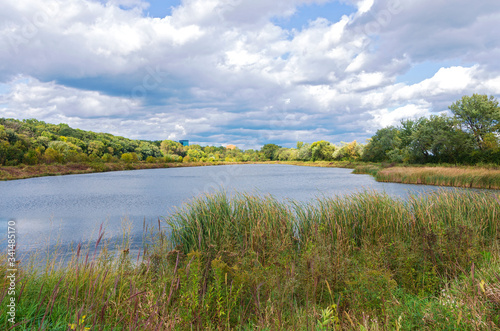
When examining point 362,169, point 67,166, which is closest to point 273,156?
point 362,169

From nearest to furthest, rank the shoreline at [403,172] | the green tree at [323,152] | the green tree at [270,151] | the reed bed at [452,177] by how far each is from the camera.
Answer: the reed bed at [452,177] → the shoreline at [403,172] → the green tree at [323,152] → the green tree at [270,151]

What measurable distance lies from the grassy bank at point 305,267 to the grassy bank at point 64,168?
1737 inches

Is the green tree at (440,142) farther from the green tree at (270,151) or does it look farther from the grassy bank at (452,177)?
the green tree at (270,151)

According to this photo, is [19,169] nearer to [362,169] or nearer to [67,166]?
[67,166]

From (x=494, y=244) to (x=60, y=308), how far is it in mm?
8793

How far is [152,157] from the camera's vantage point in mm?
88125

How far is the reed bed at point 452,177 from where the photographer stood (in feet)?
82.2

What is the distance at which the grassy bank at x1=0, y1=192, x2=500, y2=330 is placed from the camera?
11.4ft

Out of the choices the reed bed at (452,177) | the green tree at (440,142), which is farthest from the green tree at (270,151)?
the reed bed at (452,177)

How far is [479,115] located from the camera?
139ft

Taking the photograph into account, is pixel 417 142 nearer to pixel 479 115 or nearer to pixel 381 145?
pixel 479 115

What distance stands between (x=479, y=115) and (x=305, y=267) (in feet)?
165

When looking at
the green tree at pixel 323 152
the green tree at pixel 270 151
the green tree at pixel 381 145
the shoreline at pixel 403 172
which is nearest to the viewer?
the shoreline at pixel 403 172

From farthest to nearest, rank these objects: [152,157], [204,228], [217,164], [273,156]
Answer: [273,156], [217,164], [152,157], [204,228]
